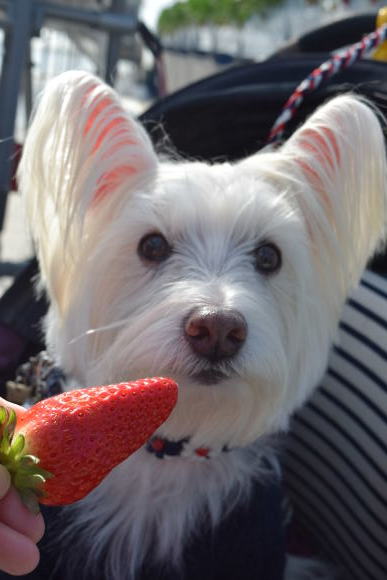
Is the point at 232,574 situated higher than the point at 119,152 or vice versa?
the point at 119,152

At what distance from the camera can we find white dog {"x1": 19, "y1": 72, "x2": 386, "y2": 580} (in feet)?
5.04

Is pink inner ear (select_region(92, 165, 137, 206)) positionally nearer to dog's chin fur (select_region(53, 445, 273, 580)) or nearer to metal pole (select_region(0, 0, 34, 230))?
dog's chin fur (select_region(53, 445, 273, 580))

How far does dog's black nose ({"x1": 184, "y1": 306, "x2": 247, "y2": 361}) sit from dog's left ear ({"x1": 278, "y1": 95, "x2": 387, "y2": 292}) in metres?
0.51

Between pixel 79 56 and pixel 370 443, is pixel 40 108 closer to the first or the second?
pixel 370 443

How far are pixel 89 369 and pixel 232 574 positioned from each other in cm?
58

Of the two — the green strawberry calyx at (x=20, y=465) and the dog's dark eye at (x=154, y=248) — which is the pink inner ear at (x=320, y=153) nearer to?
the dog's dark eye at (x=154, y=248)

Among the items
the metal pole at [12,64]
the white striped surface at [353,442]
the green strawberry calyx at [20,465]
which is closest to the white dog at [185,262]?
the white striped surface at [353,442]

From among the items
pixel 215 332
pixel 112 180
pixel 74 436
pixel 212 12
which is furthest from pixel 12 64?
pixel 212 12

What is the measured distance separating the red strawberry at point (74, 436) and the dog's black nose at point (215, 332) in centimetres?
35

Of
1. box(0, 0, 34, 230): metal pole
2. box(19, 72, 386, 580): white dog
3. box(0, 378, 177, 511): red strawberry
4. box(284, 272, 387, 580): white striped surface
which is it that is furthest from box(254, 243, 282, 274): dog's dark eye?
box(0, 0, 34, 230): metal pole

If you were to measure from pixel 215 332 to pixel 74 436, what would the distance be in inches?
20.2

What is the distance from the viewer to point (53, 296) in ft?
A: 5.59

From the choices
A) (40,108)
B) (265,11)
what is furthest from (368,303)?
(265,11)

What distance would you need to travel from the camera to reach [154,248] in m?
1.68
